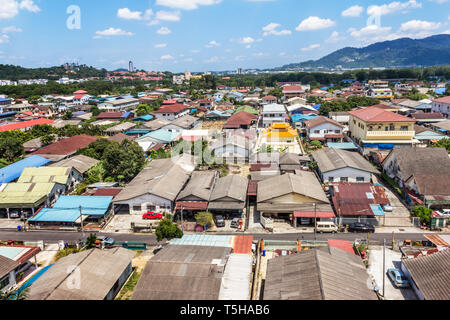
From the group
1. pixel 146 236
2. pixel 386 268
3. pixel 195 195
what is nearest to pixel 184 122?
pixel 195 195

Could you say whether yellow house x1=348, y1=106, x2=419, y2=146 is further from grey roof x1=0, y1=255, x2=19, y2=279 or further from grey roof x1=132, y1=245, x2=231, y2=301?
grey roof x1=0, y1=255, x2=19, y2=279

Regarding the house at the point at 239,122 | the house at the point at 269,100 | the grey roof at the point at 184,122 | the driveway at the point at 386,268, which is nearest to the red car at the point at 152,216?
the driveway at the point at 386,268

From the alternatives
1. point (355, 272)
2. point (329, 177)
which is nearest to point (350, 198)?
point (329, 177)

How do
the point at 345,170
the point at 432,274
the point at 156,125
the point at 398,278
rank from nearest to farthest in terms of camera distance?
the point at 432,274
the point at 398,278
the point at 345,170
the point at 156,125

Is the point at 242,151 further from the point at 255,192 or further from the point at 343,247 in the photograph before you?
the point at 343,247

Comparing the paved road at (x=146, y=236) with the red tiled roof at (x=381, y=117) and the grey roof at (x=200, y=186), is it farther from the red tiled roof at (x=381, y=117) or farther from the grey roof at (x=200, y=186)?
the red tiled roof at (x=381, y=117)

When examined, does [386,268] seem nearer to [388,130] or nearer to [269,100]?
[388,130]

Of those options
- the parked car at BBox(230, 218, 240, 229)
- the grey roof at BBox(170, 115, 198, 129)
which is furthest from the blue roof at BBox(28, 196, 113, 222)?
the grey roof at BBox(170, 115, 198, 129)
